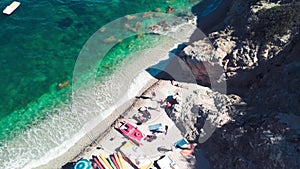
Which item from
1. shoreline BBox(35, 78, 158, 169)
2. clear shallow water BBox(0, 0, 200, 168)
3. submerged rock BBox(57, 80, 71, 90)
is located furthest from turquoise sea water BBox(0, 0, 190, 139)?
shoreline BBox(35, 78, 158, 169)

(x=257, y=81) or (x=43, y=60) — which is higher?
(x=43, y=60)

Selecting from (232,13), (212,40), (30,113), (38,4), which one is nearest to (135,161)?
(30,113)

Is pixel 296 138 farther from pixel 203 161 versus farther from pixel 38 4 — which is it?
pixel 38 4

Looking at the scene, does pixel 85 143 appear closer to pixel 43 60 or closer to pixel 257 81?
pixel 43 60

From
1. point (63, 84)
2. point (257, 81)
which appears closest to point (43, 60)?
point (63, 84)

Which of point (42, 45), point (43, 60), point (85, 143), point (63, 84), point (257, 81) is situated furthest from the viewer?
point (42, 45)

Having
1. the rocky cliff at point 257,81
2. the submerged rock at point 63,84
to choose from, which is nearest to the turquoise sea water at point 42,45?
the submerged rock at point 63,84
